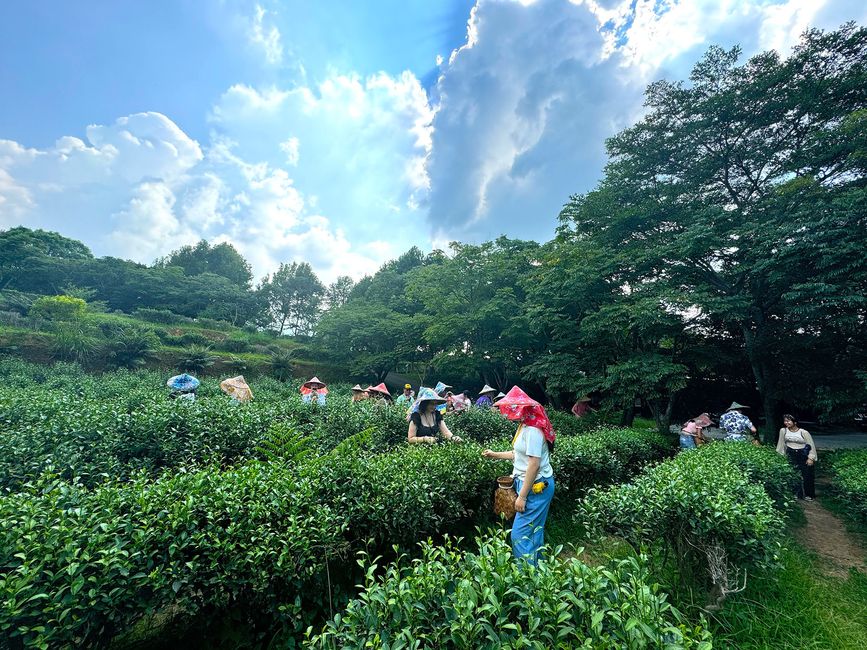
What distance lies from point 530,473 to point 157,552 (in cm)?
263

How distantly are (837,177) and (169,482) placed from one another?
50.3 ft

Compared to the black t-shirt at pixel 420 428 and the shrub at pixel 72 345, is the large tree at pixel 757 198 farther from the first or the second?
the shrub at pixel 72 345

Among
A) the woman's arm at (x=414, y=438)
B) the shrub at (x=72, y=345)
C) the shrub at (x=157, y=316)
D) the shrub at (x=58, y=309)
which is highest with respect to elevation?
the shrub at (x=157, y=316)

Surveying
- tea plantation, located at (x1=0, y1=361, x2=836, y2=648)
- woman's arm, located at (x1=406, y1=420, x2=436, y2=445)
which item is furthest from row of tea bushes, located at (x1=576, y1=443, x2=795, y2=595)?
woman's arm, located at (x1=406, y1=420, x2=436, y2=445)

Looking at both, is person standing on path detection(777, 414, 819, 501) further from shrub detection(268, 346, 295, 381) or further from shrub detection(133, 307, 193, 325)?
shrub detection(133, 307, 193, 325)

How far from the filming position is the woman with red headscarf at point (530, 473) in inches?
125

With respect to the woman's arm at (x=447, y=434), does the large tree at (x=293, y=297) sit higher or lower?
higher

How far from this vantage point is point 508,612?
1.45m

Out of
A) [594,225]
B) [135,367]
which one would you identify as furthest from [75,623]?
[135,367]

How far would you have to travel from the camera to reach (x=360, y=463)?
3.28 metres

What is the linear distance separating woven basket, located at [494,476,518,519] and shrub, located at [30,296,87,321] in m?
25.3

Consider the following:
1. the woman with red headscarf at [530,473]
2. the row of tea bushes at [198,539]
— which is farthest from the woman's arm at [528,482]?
the row of tea bushes at [198,539]

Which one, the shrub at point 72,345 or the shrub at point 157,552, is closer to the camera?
the shrub at point 157,552

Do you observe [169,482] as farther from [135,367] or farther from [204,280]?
[204,280]
